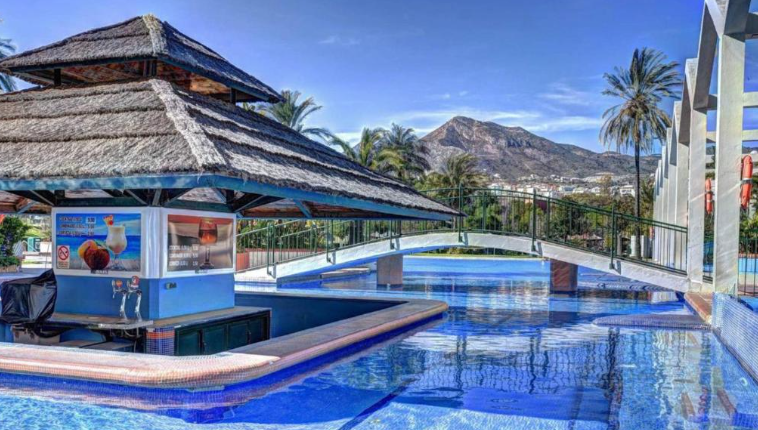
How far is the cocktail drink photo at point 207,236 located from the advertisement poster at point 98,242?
1.06m

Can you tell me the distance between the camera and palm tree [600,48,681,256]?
128 feet

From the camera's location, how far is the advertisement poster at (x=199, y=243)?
9.80 metres

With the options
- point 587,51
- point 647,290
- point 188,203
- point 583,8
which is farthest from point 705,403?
point 587,51

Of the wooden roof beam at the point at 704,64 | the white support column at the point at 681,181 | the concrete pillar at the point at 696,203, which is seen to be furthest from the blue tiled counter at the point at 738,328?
the white support column at the point at 681,181

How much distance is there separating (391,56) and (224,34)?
38.4m

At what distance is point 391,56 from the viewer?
72.2 m

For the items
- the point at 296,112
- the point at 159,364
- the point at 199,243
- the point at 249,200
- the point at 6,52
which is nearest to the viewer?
the point at 159,364

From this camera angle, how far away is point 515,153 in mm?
164125

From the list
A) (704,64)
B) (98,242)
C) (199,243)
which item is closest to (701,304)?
(704,64)

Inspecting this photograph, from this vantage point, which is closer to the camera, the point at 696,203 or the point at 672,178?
the point at 696,203

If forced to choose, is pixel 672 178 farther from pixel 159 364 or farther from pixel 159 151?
pixel 159 364

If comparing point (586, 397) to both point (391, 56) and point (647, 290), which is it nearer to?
point (647, 290)

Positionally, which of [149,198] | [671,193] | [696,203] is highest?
[671,193]

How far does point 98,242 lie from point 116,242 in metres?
0.34
